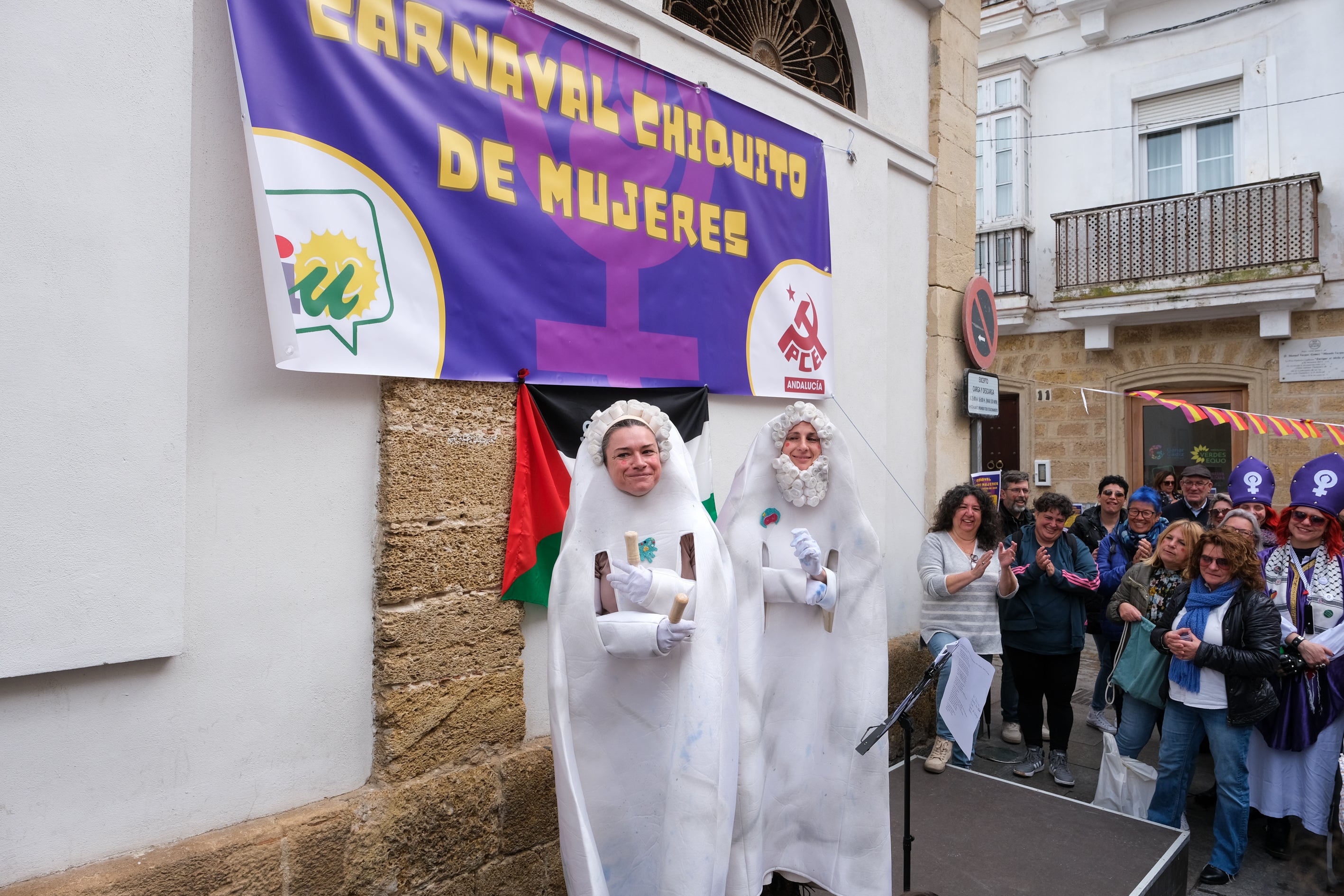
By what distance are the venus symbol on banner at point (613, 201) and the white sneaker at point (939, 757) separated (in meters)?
2.58

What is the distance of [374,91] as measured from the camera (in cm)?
302

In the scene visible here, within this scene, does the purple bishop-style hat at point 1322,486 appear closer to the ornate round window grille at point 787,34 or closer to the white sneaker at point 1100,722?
the white sneaker at point 1100,722

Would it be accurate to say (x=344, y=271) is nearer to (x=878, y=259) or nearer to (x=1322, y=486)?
(x=878, y=259)

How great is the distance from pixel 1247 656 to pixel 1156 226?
9148 millimetres

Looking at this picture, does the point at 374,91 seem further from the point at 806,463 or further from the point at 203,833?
the point at 203,833

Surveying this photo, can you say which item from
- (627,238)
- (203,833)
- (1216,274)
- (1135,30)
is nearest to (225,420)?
(203,833)

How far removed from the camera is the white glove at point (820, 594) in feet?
10.4

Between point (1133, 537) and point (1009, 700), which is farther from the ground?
point (1133, 537)

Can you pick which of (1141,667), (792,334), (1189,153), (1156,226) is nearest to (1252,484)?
(1141,667)

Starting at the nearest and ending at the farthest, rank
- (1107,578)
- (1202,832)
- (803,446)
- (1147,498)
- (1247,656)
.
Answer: (803,446) → (1247,656) → (1202,832) → (1107,578) → (1147,498)

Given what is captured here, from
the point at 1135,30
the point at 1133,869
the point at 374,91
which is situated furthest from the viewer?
the point at 1135,30

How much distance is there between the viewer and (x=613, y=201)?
388cm

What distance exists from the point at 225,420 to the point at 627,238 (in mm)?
1901

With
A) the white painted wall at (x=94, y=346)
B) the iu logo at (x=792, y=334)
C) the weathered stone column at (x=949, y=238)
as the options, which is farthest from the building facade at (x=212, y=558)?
the weathered stone column at (x=949, y=238)
